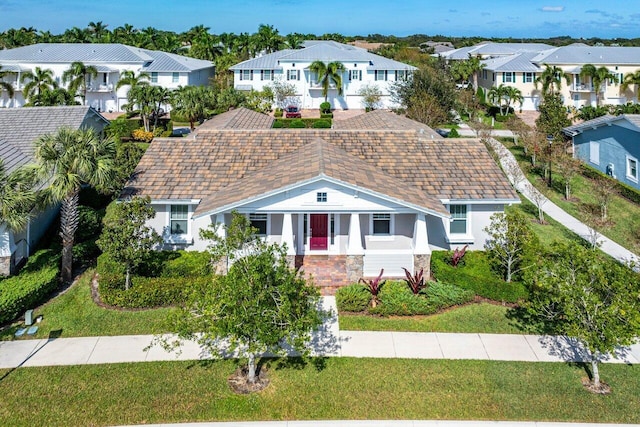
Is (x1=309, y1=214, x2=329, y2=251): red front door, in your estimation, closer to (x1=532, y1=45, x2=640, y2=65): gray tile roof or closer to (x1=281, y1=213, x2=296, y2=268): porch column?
(x1=281, y1=213, x2=296, y2=268): porch column

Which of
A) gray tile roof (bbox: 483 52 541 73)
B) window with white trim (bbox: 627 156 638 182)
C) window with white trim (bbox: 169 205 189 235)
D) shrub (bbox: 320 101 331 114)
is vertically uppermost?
gray tile roof (bbox: 483 52 541 73)

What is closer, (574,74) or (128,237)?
(128,237)

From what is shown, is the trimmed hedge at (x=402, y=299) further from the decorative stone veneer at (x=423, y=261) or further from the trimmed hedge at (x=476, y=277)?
the decorative stone veneer at (x=423, y=261)

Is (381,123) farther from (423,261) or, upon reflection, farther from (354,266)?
(354,266)

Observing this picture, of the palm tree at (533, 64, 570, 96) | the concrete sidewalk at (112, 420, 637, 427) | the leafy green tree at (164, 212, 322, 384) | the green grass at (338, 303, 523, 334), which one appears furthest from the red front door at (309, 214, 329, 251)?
the palm tree at (533, 64, 570, 96)

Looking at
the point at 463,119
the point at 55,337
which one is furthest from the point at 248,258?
the point at 463,119

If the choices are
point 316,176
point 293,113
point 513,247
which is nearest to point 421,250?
point 513,247

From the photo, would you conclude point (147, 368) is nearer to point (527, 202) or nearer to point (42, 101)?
point (527, 202)
